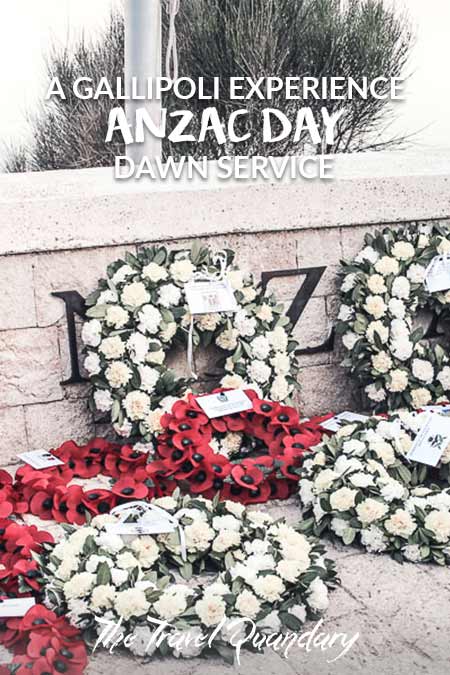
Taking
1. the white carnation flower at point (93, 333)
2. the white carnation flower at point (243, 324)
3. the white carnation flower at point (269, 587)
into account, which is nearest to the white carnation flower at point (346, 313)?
the white carnation flower at point (243, 324)

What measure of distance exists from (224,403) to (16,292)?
0.84 metres

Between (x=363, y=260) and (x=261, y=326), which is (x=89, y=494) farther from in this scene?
(x=363, y=260)

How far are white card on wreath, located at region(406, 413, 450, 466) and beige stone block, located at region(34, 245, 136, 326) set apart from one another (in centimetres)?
129

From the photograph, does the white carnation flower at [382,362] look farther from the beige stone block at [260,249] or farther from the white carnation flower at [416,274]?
the beige stone block at [260,249]

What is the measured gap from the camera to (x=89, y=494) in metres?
3.05

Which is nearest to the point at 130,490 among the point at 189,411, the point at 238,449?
the point at 189,411

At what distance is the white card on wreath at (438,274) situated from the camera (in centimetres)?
402

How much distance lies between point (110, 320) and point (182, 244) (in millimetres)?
472

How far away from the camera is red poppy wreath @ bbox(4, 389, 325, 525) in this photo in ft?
10.2

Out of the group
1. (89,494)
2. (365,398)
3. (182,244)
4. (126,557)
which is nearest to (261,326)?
(182,244)

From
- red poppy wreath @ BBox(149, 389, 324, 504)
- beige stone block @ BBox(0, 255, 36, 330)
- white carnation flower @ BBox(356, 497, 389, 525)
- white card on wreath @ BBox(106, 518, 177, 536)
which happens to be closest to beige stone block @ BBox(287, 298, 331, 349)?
red poppy wreath @ BBox(149, 389, 324, 504)

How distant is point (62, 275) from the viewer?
142 inches

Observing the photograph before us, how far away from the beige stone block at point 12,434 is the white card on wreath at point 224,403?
0.66 meters

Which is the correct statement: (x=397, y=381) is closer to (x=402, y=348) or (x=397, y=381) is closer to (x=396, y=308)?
(x=402, y=348)
